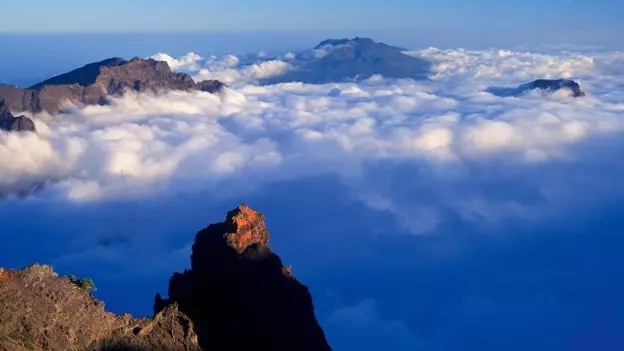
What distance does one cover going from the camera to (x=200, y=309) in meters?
44.5

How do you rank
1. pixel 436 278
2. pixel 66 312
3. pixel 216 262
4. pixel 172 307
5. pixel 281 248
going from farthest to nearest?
1. pixel 281 248
2. pixel 436 278
3. pixel 216 262
4. pixel 172 307
5. pixel 66 312

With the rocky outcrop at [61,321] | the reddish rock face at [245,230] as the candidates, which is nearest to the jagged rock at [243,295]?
the reddish rock face at [245,230]

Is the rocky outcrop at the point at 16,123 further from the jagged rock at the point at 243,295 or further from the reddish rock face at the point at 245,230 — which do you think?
the reddish rock face at the point at 245,230

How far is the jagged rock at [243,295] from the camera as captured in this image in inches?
1645

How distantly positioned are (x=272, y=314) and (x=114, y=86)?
162 m

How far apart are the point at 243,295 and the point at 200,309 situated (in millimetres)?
3100

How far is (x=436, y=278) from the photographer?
347ft

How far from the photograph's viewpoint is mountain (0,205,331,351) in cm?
2712

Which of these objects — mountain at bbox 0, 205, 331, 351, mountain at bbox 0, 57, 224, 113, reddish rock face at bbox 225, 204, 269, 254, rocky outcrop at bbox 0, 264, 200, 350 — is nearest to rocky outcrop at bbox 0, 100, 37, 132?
mountain at bbox 0, 57, 224, 113

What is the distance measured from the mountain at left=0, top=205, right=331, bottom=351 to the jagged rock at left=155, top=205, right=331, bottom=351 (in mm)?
68

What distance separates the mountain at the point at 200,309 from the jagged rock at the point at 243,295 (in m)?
0.07

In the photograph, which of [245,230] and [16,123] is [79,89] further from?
[245,230]

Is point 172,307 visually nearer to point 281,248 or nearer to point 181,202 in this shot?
point 281,248

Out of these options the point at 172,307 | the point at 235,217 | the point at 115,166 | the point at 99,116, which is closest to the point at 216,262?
the point at 235,217
